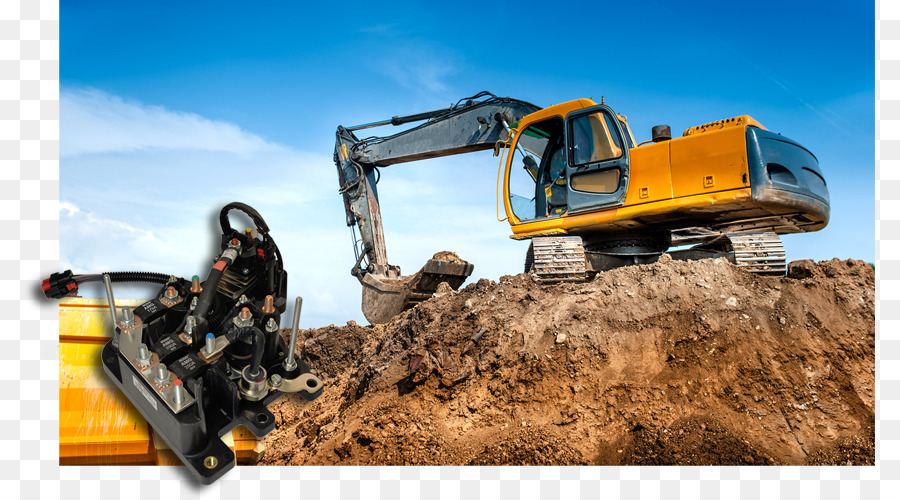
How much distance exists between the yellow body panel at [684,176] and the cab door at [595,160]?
89 millimetres

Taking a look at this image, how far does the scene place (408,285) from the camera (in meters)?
9.31

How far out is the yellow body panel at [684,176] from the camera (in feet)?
21.2

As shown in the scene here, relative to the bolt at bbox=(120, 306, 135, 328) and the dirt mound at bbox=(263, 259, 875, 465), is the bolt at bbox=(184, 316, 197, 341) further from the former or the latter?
the dirt mound at bbox=(263, 259, 875, 465)

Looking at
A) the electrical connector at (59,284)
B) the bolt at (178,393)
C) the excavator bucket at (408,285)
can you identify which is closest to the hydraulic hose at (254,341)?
the bolt at (178,393)

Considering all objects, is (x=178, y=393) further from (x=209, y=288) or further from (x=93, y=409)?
(x=93, y=409)

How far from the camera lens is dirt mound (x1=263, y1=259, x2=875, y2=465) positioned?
15.7 feet

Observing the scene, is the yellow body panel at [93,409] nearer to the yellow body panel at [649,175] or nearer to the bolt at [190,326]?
the bolt at [190,326]

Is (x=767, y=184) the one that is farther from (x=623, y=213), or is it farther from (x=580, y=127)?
(x=580, y=127)

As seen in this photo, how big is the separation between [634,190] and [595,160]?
58 centimetres

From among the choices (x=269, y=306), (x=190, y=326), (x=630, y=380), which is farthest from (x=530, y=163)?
(x=190, y=326)

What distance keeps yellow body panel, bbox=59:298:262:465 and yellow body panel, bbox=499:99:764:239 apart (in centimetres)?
491

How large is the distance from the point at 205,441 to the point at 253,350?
480 mm

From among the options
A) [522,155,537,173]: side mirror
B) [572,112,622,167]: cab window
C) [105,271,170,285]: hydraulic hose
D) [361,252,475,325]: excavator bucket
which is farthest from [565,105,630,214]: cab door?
[105,271,170,285]: hydraulic hose

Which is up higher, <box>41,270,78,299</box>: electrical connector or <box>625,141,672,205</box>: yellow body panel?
<box>625,141,672,205</box>: yellow body panel
